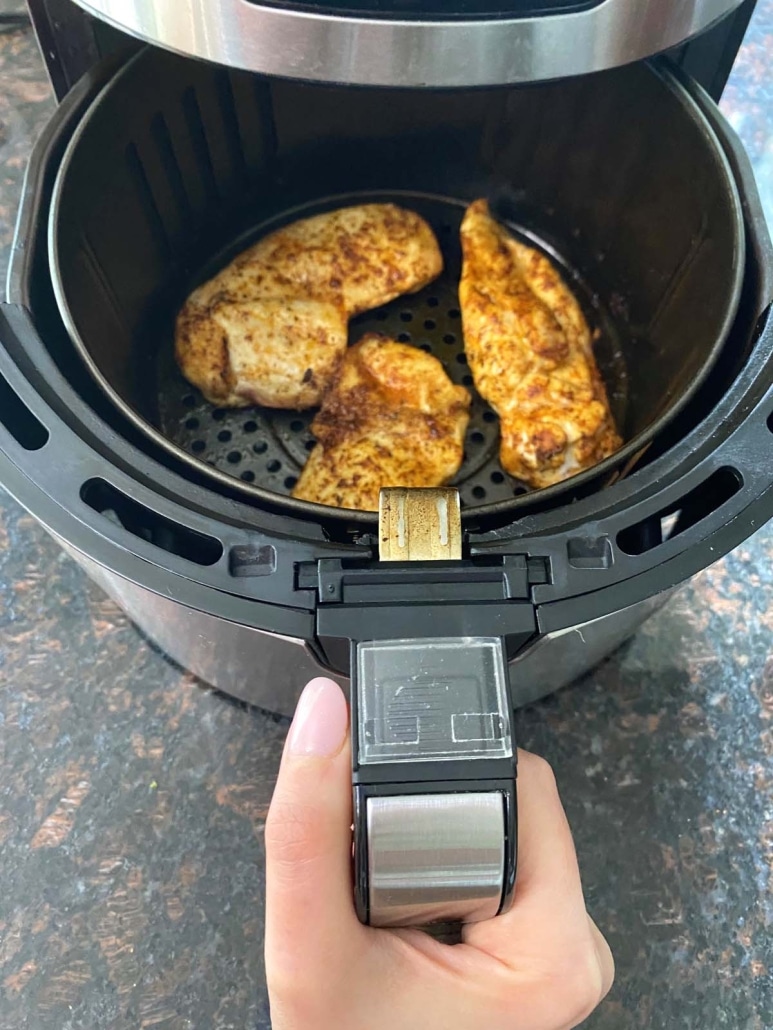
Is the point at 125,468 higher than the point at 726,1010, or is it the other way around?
the point at 125,468

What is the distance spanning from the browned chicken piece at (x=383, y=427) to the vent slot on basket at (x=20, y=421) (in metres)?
0.28

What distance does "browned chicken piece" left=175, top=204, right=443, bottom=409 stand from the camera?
866 mm

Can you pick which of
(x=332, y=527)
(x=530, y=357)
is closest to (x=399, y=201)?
(x=530, y=357)

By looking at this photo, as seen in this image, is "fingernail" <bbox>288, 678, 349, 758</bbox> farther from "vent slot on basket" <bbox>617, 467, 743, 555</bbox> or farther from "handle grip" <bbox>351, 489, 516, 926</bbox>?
"vent slot on basket" <bbox>617, 467, 743, 555</bbox>

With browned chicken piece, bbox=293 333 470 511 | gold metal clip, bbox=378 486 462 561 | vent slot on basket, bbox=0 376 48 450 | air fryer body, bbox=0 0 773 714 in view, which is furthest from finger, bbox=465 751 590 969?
vent slot on basket, bbox=0 376 48 450

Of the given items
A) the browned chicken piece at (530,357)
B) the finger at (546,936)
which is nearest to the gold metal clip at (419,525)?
the finger at (546,936)

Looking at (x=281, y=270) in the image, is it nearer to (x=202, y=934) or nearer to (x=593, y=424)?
(x=593, y=424)

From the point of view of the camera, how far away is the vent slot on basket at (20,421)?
1.77 feet

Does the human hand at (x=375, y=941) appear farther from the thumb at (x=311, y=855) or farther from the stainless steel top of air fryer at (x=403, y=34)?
the stainless steel top of air fryer at (x=403, y=34)

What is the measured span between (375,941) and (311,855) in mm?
84

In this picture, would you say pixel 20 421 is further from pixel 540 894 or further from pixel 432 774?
pixel 540 894

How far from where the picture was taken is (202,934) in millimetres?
688

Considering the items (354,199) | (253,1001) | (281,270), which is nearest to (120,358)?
(281,270)

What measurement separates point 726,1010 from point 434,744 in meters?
0.46
